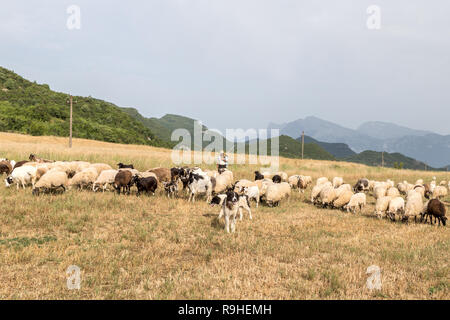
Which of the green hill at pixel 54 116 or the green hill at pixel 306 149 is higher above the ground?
the green hill at pixel 54 116

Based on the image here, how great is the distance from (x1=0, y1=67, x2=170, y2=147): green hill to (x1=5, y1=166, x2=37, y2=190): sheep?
158ft

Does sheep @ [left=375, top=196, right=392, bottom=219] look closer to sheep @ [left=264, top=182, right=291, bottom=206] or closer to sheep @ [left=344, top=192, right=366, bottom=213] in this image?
sheep @ [left=344, top=192, right=366, bottom=213]

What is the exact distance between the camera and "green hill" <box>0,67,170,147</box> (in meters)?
55.8

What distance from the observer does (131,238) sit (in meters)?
8.68

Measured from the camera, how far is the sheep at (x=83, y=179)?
15258 mm

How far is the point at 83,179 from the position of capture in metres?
15.4

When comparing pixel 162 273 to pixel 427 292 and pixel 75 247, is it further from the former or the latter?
pixel 427 292

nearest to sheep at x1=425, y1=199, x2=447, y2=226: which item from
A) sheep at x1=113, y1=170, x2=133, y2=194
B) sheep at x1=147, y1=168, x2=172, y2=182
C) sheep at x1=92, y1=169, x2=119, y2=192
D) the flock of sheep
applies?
the flock of sheep

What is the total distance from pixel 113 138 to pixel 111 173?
54.3 meters

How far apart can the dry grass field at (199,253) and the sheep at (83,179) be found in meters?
2.06

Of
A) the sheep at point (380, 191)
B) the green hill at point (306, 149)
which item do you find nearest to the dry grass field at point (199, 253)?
the sheep at point (380, 191)

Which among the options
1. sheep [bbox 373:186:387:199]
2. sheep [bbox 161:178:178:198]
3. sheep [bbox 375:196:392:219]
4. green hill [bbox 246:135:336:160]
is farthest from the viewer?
green hill [bbox 246:135:336:160]

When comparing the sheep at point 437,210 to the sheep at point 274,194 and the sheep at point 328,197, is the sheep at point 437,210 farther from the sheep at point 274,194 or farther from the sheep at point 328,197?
the sheep at point 274,194
